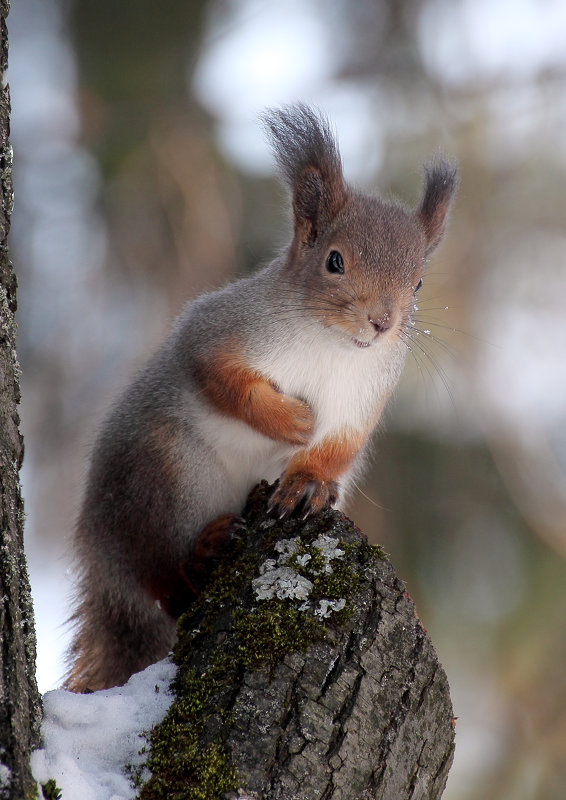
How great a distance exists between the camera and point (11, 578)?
4.40ft

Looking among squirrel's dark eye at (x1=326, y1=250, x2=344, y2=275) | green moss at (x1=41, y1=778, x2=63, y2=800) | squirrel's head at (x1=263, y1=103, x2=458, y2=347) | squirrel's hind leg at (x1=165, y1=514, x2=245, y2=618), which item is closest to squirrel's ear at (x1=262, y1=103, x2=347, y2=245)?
squirrel's head at (x1=263, y1=103, x2=458, y2=347)

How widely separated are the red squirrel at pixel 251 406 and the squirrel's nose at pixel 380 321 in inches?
0.5

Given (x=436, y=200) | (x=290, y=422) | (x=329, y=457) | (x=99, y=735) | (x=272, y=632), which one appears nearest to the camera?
(x=99, y=735)

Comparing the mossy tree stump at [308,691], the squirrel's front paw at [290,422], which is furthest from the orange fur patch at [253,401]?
the mossy tree stump at [308,691]

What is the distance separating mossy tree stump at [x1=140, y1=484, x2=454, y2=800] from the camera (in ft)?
4.52

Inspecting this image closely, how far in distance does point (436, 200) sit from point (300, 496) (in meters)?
1.13

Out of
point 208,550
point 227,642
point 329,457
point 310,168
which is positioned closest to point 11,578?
point 227,642

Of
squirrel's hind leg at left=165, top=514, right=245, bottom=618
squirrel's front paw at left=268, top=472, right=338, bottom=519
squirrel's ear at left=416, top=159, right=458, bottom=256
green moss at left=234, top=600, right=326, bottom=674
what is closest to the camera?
green moss at left=234, top=600, right=326, bottom=674

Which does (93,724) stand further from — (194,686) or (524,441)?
(524,441)

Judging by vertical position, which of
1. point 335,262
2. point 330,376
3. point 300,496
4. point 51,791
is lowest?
point 51,791

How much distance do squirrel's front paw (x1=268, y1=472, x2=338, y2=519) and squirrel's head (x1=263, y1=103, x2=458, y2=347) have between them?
1.29ft

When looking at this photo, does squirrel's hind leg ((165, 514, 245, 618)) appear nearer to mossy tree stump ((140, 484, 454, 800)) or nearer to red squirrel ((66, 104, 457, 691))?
red squirrel ((66, 104, 457, 691))

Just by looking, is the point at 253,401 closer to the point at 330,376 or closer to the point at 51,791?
the point at 330,376

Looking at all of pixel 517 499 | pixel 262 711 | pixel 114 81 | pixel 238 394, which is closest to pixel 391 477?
pixel 517 499
